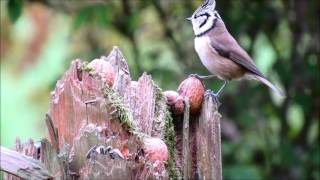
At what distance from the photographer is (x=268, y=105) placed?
569cm

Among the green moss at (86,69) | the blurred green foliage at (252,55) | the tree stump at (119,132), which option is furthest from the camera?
the blurred green foliage at (252,55)

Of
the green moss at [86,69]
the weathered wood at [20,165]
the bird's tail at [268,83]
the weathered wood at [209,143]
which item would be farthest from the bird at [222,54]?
the weathered wood at [20,165]

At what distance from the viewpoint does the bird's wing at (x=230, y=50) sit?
3.63m

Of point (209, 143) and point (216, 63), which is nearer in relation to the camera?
point (209, 143)

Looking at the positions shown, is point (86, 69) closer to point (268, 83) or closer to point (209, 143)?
point (209, 143)

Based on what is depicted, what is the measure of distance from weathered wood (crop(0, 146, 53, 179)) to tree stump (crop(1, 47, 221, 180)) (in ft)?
0.18

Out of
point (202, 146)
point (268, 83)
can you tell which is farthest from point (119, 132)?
point (268, 83)

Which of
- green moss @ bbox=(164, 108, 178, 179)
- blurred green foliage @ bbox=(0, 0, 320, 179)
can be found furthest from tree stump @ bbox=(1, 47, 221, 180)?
blurred green foliage @ bbox=(0, 0, 320, 179)

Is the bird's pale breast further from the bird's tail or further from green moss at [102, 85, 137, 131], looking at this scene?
green moss at [102, 85, 137, 131]

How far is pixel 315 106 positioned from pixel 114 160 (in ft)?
11.1

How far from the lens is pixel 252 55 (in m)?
5.65

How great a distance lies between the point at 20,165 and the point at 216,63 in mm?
1542

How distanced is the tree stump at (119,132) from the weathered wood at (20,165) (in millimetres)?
54

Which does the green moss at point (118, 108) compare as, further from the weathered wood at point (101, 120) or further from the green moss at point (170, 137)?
the green moss at point (170, 137)
